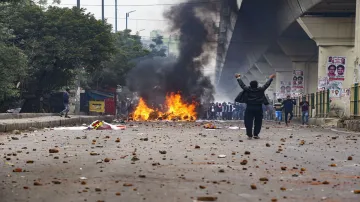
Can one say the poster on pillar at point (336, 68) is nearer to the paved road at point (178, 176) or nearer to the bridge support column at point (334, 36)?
the bridge support column at point (334, 36)

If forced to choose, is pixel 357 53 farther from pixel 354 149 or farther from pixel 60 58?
pixel 60 58

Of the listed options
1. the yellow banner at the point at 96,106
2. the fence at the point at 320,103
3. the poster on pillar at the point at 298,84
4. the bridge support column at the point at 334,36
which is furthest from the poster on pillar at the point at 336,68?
the yellow banner at the point at 96,106

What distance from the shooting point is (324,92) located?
35250mm

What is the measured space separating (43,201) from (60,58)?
3309cm

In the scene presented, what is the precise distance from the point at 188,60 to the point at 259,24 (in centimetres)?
1093

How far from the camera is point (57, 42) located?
38312mm

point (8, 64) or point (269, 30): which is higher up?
point (269, 30)

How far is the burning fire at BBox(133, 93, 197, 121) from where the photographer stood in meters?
48.9

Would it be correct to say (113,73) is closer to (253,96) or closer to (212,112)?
(212,112)

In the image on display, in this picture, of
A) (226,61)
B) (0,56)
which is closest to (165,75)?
(226,61)

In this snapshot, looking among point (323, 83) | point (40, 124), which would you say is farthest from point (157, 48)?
point (40, 124)

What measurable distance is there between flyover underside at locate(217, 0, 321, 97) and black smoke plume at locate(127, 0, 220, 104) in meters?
2.63

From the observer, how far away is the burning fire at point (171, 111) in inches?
1925

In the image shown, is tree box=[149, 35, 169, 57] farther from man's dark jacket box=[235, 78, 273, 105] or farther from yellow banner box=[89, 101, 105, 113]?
man's dark jacket box=[235, 78, 273, 105]
